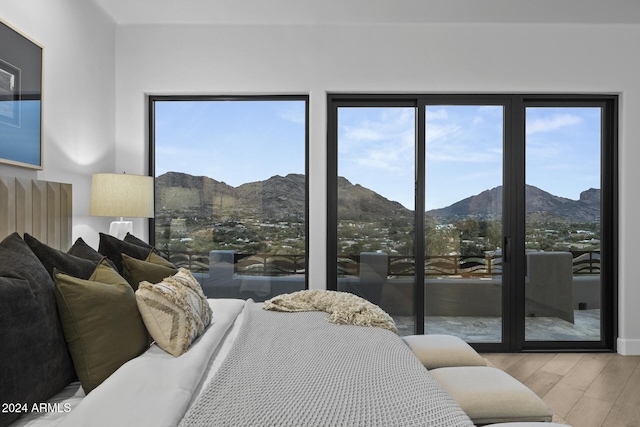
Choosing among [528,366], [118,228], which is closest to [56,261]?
[118,228]

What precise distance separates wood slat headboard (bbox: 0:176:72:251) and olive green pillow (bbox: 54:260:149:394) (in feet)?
2.90

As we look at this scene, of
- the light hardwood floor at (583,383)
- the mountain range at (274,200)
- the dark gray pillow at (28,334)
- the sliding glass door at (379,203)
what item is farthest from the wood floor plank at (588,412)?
the dark gray pillow at (28,334)

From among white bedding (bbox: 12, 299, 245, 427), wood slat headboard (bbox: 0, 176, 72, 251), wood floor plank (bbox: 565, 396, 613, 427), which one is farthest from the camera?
wood floor plank (bbox: 565, 396, 613, 427)

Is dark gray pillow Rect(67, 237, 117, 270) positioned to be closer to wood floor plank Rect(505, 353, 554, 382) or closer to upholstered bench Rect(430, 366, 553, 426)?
upholstered bench Rect(430, 366, 553, 426)

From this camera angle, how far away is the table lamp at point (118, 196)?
2.94 m

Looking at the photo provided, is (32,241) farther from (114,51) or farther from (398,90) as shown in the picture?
(398,90)

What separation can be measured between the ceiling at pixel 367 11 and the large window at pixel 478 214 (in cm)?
66

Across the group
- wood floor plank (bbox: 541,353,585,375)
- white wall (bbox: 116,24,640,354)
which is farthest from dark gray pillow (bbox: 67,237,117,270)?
wood floor plank (bbox: 541,353,585,375)

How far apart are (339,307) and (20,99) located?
2.09 meters

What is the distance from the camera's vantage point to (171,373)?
143cm

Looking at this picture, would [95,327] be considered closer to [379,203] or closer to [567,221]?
→ [379,203]

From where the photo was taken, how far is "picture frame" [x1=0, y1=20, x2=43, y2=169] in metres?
2.21

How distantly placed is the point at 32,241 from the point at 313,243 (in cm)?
233

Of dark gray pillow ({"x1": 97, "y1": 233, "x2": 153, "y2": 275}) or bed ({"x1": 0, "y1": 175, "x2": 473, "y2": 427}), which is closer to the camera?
bed ({"x1": 0, "y1": 175, "x2": 473, "y2": 427})
